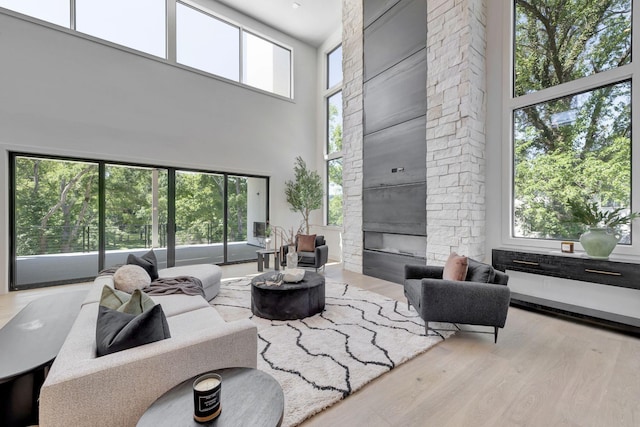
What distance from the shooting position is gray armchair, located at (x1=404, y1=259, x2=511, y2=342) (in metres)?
2.48

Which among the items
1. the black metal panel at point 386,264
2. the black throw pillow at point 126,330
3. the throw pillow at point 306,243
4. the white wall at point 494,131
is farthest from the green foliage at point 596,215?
the black throw pillow at point 126,330

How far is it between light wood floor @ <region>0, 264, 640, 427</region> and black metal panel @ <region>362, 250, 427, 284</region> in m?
1.89

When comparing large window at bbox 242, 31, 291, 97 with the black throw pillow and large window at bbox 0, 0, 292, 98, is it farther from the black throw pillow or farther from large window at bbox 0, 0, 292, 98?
the black throw pillow

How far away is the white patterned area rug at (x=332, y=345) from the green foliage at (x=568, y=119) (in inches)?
87.6

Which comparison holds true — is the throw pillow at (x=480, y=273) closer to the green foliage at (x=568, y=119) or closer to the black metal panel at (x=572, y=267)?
the black metal panel at (x=572, y=267)

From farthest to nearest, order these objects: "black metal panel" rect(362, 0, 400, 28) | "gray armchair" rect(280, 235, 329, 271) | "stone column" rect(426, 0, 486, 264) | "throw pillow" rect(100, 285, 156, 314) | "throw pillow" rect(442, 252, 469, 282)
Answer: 1. "gray armchair" rect(280, 235, 329, 271)
2. "black metal panel" rect(362, 0, 400, 28)
3. "stone column" rect(426, 0, 486, 264)
4. "throw pillow" rect(442, 252, 469, 282)
5. "throw pillow" rect(100, 285, 156, 314)

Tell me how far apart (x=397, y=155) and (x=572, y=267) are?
9.18 ft

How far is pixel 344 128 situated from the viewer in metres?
5.93

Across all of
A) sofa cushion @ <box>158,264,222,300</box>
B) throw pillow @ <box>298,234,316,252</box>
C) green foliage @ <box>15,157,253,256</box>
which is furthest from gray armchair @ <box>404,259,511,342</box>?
green foliage @ <box>15,157,253,256</box>

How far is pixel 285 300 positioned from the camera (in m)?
3.04

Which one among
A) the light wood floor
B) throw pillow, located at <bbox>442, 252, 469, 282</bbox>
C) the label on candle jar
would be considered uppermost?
A: throw pillow, located at <bbox>442, 252, 469, 282</bbox>

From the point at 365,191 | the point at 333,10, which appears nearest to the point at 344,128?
the point at 365,191

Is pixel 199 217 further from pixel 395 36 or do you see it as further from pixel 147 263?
pixel 395 36

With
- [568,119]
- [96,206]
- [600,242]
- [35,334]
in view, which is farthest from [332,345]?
[96,206]
